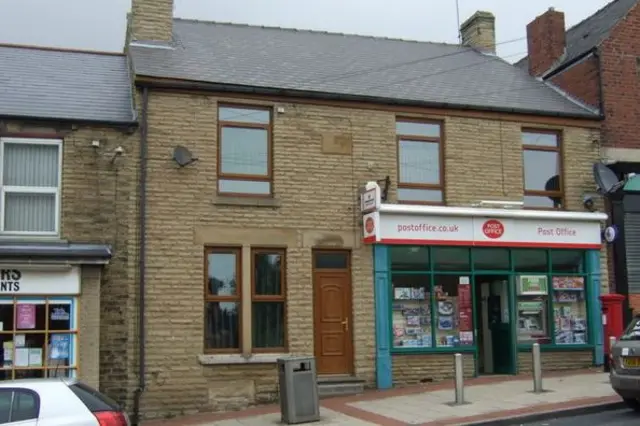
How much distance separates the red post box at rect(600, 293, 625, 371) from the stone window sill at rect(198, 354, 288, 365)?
21.5 ft

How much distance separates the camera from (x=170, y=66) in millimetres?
15047

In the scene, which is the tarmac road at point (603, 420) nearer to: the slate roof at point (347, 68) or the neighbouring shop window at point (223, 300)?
the neighbouring shop window at point (223, 300)

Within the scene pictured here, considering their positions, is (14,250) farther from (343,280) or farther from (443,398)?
(443,398)

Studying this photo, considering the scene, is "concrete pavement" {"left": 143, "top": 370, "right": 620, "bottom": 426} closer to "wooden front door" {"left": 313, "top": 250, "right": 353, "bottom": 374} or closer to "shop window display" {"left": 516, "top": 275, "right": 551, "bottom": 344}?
"wooden front door" {"left": 313, "top": 250, "right": 353, "bottom": 374}

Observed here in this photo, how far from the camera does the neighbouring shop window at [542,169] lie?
54.9 feet

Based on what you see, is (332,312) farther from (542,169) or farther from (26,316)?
(542,169)

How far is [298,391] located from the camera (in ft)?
39.5

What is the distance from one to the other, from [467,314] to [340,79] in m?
5.51

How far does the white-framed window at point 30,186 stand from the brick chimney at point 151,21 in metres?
3.53

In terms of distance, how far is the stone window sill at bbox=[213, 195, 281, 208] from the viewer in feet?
47.3

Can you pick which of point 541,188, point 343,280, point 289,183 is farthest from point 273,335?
point 541,188

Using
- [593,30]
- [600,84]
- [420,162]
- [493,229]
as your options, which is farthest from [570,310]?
[593,30]

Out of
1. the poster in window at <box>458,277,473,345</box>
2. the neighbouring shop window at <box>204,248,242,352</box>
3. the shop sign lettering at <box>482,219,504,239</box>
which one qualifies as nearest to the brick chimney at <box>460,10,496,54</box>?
the shop sign lettering at <box>482,219,504,239</box>

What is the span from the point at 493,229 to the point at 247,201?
5055 millimetres
